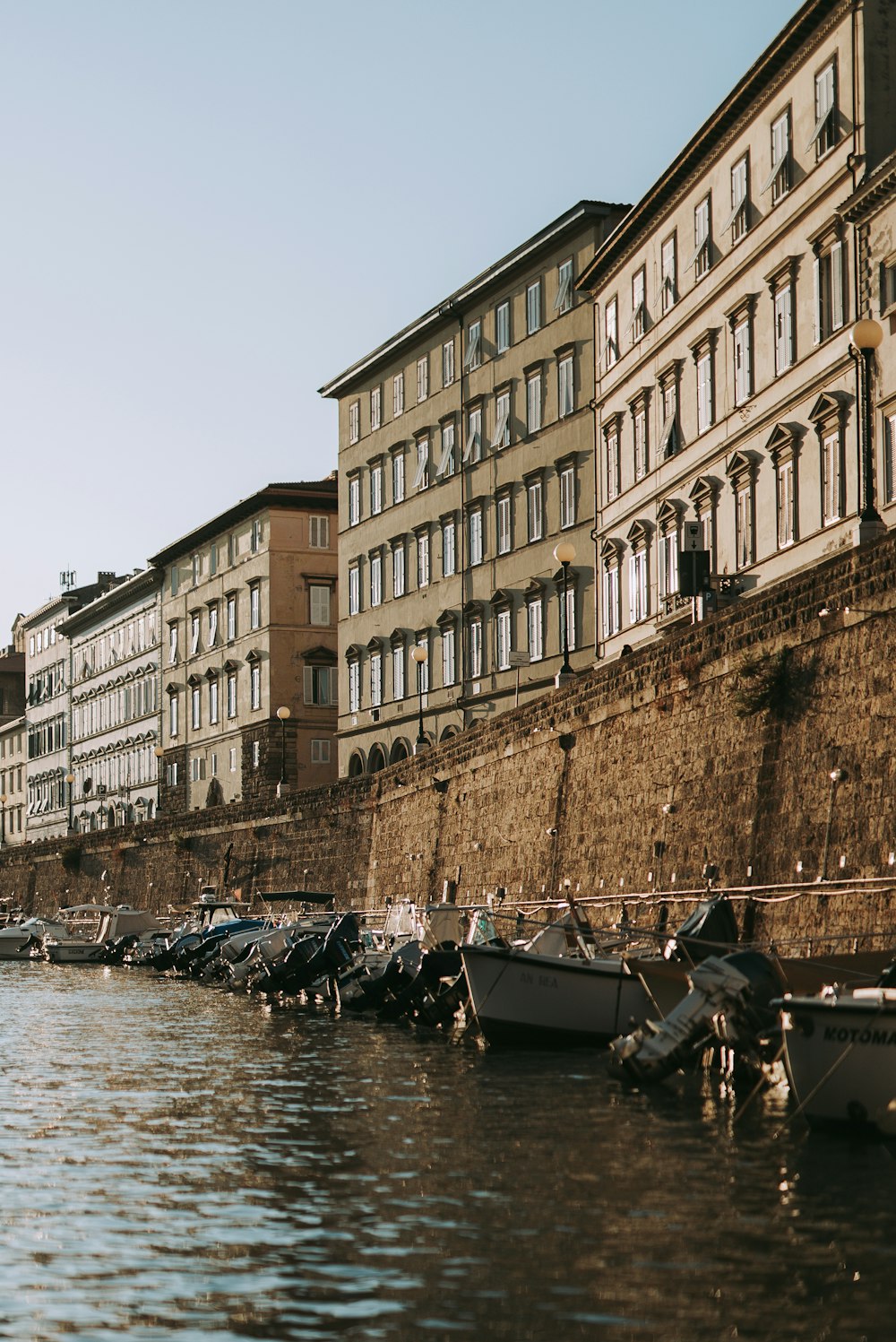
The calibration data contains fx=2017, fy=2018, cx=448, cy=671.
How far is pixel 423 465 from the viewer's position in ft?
255

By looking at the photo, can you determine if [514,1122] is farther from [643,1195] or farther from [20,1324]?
[20,1324]

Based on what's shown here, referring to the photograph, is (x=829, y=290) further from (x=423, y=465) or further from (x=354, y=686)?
(x=354, y=686)

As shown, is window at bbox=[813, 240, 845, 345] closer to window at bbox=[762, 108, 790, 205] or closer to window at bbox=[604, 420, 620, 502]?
window at bbox=[762, 108, 790, 205]

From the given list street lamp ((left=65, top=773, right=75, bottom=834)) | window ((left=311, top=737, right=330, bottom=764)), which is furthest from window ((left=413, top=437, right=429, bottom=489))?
street lamp ((left=65, top=773, right=75, bottom=834))

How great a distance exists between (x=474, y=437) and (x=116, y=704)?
5590 cm

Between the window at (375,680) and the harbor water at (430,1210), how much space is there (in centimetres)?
5329

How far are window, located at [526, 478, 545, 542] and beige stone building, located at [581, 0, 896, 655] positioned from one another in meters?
4.63

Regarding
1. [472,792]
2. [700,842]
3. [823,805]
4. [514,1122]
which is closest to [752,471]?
[472,792]

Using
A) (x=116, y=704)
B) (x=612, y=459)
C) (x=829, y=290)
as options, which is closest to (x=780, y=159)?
(x=829, y=290)

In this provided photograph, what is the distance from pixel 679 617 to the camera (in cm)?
5216

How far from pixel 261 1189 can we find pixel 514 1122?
4974mm

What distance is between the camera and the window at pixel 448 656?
240 feet

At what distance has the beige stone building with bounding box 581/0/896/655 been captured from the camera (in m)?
42.8

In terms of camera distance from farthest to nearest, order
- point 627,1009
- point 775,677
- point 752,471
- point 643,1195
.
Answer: point 752,471 → point 775,677 → point 627,1009 → point 643,1195
